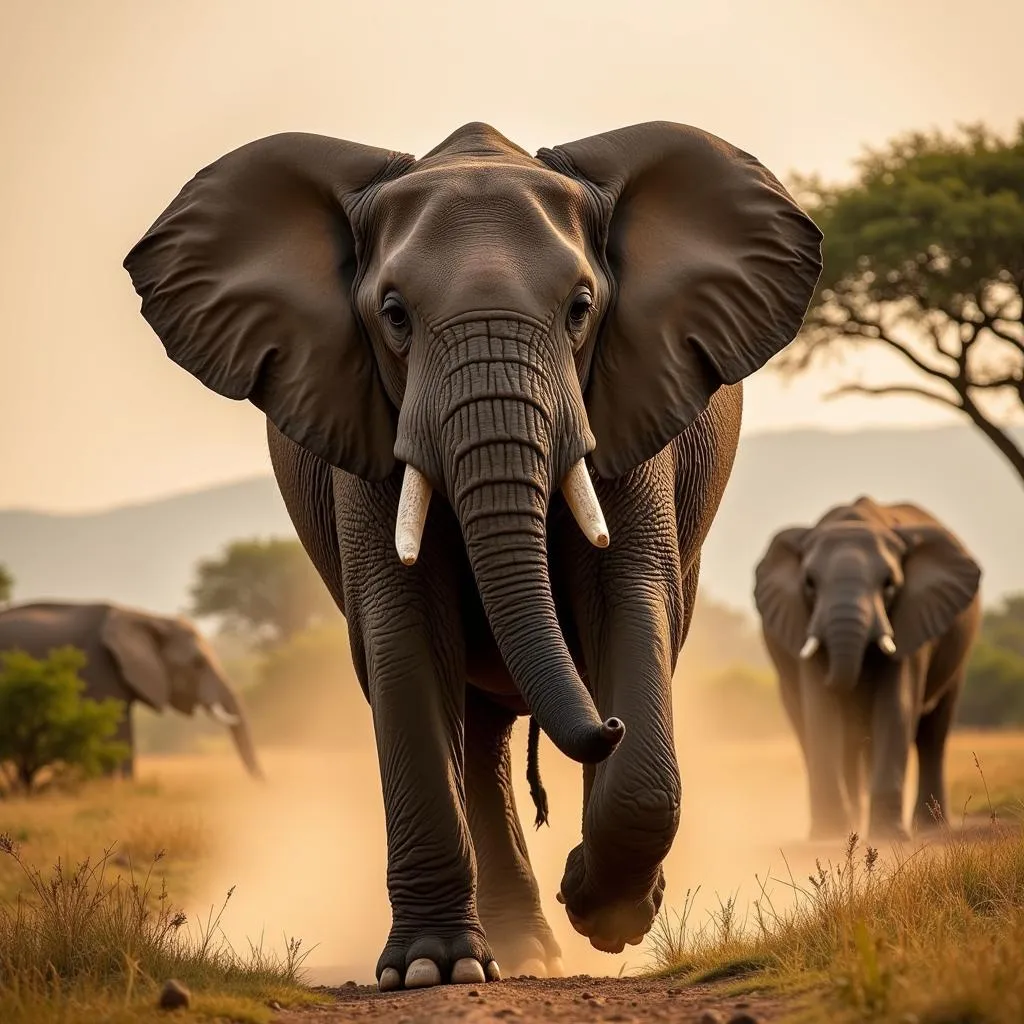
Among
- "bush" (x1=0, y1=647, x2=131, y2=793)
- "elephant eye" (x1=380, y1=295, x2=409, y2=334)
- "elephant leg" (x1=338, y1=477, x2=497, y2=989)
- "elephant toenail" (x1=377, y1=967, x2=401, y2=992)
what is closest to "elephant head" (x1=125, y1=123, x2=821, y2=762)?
"elephant eye" (x1=380, y1=295, x2=409, y2=334)

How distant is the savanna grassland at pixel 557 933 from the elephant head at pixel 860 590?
1.63m

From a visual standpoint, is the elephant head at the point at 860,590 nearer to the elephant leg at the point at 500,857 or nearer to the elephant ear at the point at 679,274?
the elephant leg at the point at 500,857

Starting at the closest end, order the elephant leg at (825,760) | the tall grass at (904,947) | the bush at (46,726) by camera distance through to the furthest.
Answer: the tall grass at (904,947) < the elephant leg at (825,760) < the bush at (46,726)

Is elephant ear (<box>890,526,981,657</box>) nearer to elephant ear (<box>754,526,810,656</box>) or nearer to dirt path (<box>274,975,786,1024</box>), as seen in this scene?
elephant ear (<box>754,526,810,656</box>)

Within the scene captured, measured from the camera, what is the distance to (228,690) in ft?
91.8

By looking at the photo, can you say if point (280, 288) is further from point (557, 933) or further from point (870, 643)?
point (870, 643)

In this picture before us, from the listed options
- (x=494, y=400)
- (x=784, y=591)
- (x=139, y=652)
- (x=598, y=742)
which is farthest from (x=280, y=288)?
(x=139, y=652)

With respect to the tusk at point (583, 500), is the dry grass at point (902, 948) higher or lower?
lower

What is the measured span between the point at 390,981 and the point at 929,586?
1032 cm

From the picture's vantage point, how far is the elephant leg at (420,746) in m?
7.27

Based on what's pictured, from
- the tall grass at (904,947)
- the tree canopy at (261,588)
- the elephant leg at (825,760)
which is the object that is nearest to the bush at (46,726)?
the elephant leg at (825,760)

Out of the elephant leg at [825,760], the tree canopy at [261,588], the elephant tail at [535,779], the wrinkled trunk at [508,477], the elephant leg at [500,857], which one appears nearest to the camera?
the wrinkled trunk at [508,477]

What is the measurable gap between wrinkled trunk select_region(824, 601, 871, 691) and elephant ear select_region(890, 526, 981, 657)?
0.48 meters

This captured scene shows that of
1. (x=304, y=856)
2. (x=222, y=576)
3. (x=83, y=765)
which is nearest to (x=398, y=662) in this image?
(x=304, y=856)
